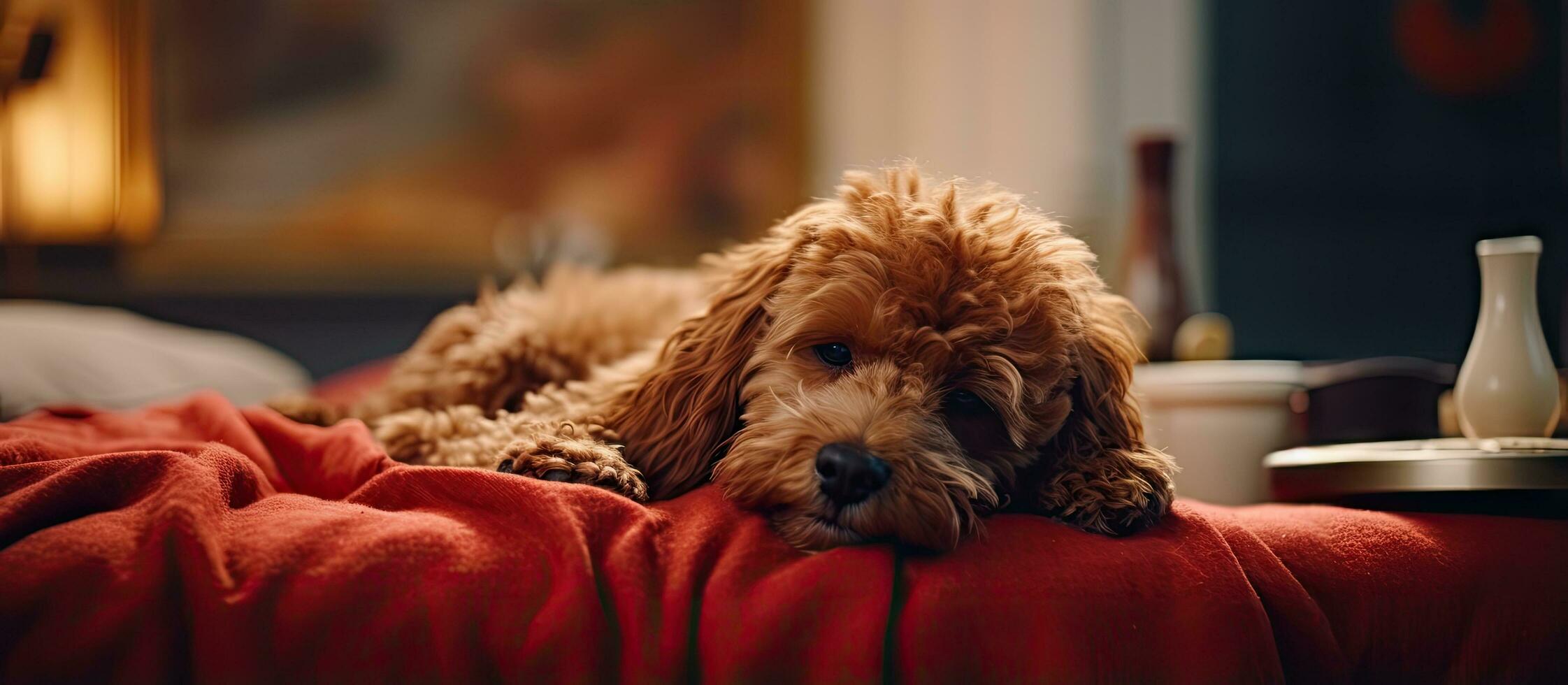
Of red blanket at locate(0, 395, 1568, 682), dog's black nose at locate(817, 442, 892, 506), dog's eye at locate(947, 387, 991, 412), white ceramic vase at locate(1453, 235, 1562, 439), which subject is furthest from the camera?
white ceramic vase at locate(1453, 235, 1562, 439)

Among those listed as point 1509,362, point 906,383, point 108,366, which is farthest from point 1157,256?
point 108,366

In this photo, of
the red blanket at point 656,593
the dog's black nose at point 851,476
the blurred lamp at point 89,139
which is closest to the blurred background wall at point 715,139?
the blurred lamp at point 89,139

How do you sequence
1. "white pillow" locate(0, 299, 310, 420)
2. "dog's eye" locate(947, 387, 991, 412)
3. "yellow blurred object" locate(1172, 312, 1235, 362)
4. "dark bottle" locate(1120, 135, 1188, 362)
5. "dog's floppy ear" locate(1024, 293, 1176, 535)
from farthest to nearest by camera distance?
1. "dark bottle" locate(1120, 135, 1188, 362)
2. "yellow blurred object" locate(1172, 312, 1235, 362)
3. "white pillow" locate(0, 299, 310, 420)
4. "dog's eye" locate(947, 387, 991, 412)
5. "dog's floppy ear" locate(1024, 293, 1176, 535)

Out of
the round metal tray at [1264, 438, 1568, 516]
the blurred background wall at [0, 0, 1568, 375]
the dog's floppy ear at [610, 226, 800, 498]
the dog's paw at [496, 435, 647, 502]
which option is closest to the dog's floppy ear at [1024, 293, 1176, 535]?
the round metal tray at [1264, 438, 1568, 516]

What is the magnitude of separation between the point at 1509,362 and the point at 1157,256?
5.27ft

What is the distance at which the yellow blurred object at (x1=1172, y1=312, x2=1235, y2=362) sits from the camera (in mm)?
3287

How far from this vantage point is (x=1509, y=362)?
1.85 meters

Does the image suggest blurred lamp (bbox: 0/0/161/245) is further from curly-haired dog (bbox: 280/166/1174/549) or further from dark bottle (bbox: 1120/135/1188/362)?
dark bottle (bbox: 1120/135/1188/362)

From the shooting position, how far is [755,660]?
1217 mm

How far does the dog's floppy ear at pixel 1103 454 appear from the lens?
5.16ft

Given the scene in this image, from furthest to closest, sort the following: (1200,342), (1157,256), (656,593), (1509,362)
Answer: (1157,256), (1200,342), (1509,362), (656,593)

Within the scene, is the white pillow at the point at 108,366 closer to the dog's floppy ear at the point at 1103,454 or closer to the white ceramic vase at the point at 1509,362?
the dog's floppy ear at the point at 1103,454

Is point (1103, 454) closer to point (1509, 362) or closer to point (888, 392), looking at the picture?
Result: point (888, 392)

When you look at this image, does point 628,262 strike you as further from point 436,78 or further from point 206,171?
point 206,171
